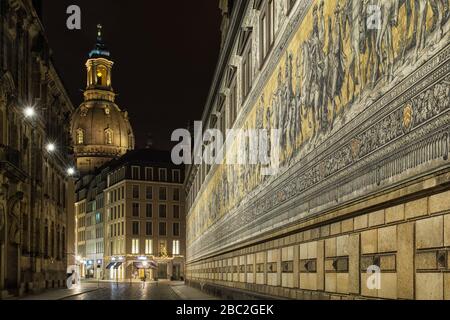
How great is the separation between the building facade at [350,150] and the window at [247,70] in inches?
33.1

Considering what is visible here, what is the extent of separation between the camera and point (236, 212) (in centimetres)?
2803

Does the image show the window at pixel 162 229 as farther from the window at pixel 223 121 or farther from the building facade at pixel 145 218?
the window at pixel 223 121

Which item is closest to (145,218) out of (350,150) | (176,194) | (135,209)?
(135,209)

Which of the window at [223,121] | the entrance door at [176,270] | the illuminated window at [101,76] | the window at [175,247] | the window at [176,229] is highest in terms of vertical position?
the illuminated window at [101,76]

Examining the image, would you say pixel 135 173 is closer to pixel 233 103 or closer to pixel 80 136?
pixel 80 136

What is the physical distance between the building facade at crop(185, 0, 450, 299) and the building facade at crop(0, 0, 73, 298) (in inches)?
585

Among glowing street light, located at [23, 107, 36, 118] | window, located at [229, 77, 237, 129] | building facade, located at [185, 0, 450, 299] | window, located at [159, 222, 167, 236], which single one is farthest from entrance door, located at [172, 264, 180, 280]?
building facade, located at [185, 0, 450, 299]

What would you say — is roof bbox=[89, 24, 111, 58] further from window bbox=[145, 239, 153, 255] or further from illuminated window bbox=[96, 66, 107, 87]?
window bbox=[145, 239, 153, 255]

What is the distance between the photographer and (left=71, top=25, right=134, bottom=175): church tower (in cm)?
14312

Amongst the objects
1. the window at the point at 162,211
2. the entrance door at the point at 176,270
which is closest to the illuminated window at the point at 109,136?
the window at the point at 162,211

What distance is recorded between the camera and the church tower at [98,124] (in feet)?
470

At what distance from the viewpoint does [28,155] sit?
40.0 metres

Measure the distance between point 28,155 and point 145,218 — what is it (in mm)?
61874

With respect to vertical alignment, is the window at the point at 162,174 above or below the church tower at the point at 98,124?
below
